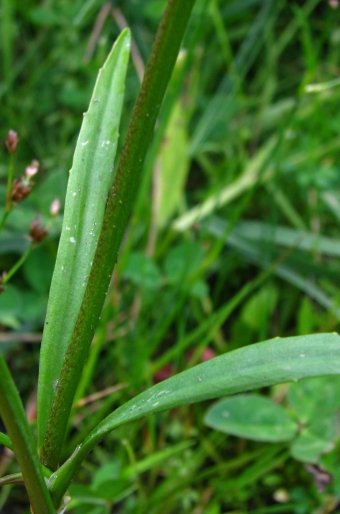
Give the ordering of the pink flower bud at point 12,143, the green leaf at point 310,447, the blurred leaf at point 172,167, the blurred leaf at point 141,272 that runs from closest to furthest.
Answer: the pink flower bud at point 12,143
the green leaf at point 310,447
the blurred leaf at point 141,272
the blurred leaf at point 172,167

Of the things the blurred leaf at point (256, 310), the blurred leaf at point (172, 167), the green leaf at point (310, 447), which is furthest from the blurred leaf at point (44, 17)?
the green leaf at point (310, 447)

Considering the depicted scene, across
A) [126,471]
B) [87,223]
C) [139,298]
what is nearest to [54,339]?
[87,223]

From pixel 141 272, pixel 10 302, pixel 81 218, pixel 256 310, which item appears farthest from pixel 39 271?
pixel 81 218

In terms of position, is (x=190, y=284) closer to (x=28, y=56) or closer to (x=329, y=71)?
(x=28, y=56)

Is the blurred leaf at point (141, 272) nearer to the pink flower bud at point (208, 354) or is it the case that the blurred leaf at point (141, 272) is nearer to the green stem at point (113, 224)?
the pink flower bud at point (208, 354)

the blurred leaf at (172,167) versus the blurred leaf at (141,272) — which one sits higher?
the blurred leaf at (172,167)

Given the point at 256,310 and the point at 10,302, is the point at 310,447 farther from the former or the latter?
the point at 10,302
